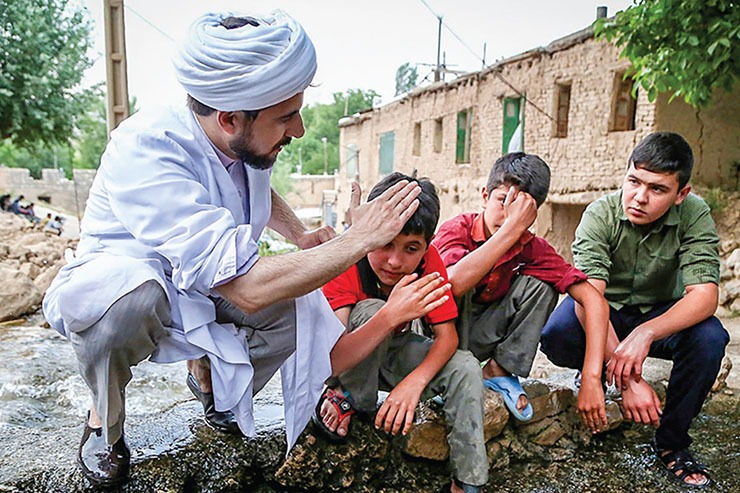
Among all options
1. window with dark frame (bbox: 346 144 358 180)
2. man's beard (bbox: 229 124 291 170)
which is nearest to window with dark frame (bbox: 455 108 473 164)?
window with dark frame (bbox: 346 144 358 180)

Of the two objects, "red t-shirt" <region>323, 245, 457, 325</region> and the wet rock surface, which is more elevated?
"red t-shirt" <region>323, 245, 457, 325</region>

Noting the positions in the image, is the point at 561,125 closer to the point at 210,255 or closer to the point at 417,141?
the point at 417,141

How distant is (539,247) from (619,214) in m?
0.44

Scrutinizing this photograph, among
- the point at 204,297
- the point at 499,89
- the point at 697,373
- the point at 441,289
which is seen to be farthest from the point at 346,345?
the point at 499,89

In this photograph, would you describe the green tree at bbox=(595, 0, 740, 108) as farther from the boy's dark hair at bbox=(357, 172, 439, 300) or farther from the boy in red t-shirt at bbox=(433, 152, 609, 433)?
the boy's dark hair at bbox=(357, 172, 439, 300)

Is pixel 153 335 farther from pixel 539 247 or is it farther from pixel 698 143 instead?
pixel 698 143

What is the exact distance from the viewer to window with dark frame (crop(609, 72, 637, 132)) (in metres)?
8.55

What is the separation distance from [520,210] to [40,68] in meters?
12.5

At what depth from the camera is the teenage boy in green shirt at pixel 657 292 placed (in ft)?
7.16

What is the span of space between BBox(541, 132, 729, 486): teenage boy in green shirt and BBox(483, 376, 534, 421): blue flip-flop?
327 millimetres

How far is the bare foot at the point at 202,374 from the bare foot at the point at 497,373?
3.65 ft

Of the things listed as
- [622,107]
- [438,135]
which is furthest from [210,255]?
[438,135]

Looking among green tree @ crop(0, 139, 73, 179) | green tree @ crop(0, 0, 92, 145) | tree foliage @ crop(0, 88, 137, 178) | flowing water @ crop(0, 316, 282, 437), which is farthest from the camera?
green tree @ crop(0, 139, 73, 179)

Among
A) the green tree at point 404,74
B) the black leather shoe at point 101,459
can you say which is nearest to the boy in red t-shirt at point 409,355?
the black leather shoe at point 101,459
